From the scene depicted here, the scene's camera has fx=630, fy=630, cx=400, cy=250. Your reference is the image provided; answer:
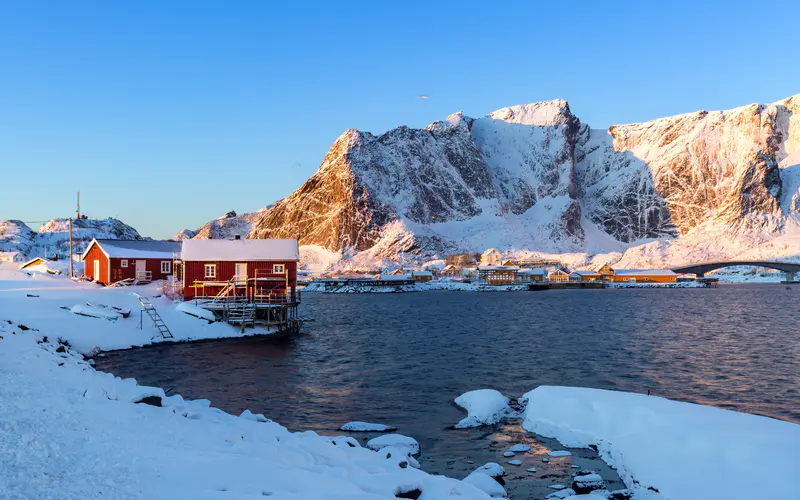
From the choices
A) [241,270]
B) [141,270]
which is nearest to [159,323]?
[241,270]

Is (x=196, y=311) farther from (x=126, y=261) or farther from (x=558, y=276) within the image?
(x=558, y=276)

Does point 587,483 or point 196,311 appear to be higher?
point 196,311

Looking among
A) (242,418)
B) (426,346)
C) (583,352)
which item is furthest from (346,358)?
(242,418)

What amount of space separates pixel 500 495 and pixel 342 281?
154407mm

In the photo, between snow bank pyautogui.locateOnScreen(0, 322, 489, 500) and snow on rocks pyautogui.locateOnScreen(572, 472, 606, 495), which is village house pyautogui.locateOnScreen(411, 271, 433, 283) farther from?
→ snow on rocks pyautogui.locateOnScreen(572, 472, 606, 495)

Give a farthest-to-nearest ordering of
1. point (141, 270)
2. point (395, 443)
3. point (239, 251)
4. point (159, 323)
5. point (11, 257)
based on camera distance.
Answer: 1. point (11, 257)
2. point (141, 270)
3. point (239, 251)
4. point (159, 323)
5. point (395, 443)

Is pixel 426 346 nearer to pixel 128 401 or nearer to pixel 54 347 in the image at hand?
pixel 54 347

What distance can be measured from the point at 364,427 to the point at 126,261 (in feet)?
179

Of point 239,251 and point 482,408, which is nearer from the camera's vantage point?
point 482,408

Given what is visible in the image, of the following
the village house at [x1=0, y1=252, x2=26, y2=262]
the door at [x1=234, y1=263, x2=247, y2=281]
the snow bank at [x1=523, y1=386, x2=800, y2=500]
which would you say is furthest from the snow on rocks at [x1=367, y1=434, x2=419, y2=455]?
the village house at [x1=0, y1=252, x2=26, y2=262]

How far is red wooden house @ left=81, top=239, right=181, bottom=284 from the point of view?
6594 centimetres

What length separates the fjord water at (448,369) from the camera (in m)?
23.2

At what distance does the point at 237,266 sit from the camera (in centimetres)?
5462

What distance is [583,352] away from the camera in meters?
39.9
